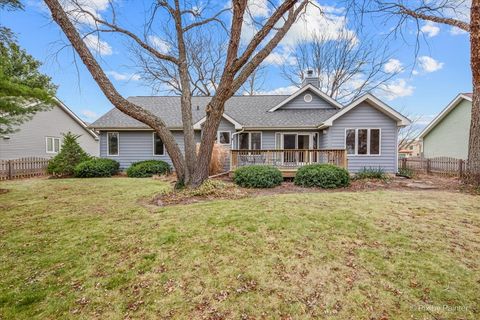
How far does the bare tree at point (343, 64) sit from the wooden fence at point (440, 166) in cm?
903

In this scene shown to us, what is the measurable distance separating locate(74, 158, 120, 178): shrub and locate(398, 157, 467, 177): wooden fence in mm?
18055

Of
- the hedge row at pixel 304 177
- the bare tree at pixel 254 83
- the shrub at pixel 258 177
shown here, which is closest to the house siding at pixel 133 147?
the shrub at pixel 258 177

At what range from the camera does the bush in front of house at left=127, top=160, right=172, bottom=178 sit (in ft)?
43.7

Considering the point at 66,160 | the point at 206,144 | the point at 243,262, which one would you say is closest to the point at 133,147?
the point at 66,160

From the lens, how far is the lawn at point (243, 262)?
2.73 meters

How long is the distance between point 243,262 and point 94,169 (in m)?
12.4

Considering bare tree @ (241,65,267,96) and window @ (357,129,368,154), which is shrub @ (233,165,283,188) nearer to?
window @ (357,129,368,154)

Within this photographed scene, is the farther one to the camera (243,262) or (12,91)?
(12,91)

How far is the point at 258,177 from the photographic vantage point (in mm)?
9109

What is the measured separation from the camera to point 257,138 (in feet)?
48.9

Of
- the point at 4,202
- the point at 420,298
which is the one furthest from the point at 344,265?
the point at 4,202

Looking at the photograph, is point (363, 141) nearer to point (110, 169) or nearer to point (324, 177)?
point (324, 177)

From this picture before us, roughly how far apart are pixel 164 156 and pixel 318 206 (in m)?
11.4

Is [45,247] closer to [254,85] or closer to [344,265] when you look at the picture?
[344,265]
